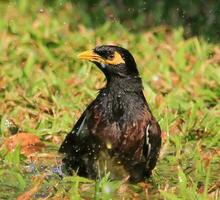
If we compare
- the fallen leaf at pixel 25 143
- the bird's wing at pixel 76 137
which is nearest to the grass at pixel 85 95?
the fallen leaf at pixel 25 143

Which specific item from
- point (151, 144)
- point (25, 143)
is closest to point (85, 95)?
point (25, 143)

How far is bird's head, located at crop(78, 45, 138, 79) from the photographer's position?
242 inches

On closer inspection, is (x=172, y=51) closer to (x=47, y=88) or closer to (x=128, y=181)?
(x=47, y=88)

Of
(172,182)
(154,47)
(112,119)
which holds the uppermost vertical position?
(154,47)

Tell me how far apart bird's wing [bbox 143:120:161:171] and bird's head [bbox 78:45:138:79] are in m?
0.40

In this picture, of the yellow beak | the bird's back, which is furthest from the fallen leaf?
the yellow beak

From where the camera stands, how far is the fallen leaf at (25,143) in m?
6.81

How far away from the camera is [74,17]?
33.4 ft

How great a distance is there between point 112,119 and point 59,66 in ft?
8.59

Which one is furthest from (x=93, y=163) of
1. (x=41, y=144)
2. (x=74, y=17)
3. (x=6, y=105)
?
(x=74, y=17)

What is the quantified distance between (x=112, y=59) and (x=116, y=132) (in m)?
0.49

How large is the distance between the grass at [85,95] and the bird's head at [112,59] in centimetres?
75

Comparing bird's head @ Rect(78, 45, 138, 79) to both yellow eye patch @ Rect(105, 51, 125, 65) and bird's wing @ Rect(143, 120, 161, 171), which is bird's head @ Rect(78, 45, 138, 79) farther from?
bird's wing @ Rect(143, 120, 161, 171)

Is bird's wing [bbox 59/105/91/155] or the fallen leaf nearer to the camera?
bird's wing [bbox 59/105/91/155]
